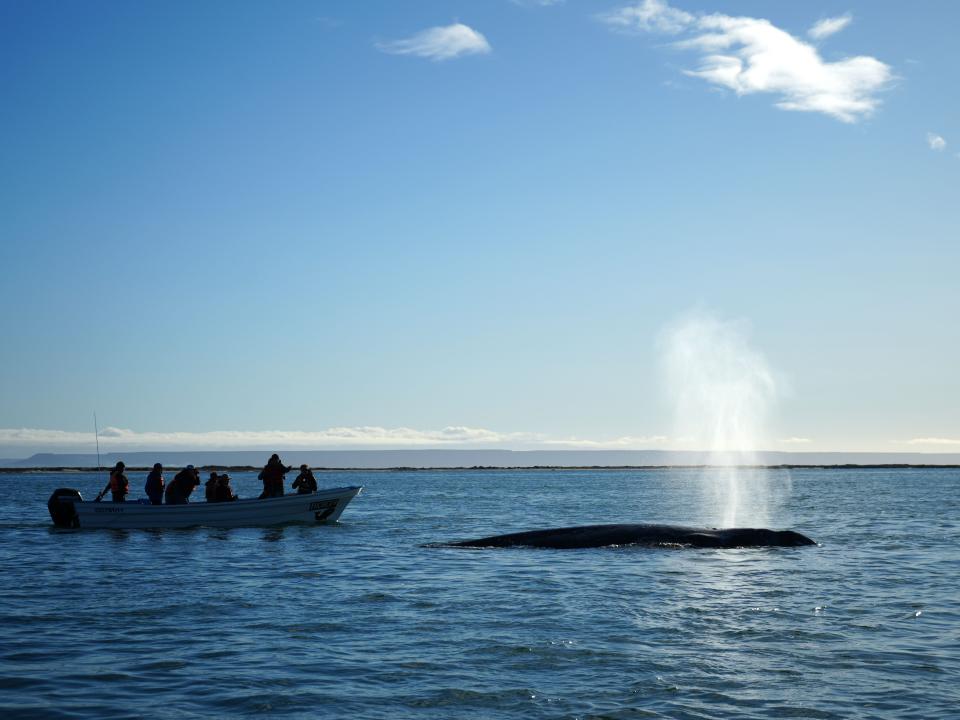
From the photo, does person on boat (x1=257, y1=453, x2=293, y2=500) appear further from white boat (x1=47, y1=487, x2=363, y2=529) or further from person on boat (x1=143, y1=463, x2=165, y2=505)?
person on boat (x1=143, y1=463, x2=165, y2=505)

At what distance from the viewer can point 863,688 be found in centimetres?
1184

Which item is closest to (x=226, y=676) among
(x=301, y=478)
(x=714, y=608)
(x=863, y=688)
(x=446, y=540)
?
(x=863, y=688)

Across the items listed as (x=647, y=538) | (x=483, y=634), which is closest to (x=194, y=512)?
(x=647, y=538)

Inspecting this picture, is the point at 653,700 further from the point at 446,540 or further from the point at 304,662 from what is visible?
the point at 446,540

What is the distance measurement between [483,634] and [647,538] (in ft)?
46.6

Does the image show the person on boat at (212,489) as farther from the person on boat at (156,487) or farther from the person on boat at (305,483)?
the person on boat at (305,483)

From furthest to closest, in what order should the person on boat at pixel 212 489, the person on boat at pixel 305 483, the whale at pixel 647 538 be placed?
the person on boat at pixel 305 483, the person on boat at pixel 212 489, the whale at pixel 647 538

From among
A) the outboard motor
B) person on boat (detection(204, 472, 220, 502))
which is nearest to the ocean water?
person on boat (detection(204, 472, 220, 502))

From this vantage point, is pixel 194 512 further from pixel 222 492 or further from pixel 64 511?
pixel 64 511

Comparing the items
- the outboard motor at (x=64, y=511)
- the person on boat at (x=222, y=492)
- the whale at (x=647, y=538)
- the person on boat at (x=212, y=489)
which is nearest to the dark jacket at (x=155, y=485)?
the person on boat at (x=212, y=489)

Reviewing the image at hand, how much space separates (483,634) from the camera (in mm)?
15617

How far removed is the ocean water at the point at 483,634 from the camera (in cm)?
1135

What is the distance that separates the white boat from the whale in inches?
475

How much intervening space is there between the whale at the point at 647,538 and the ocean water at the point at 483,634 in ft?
2.89
